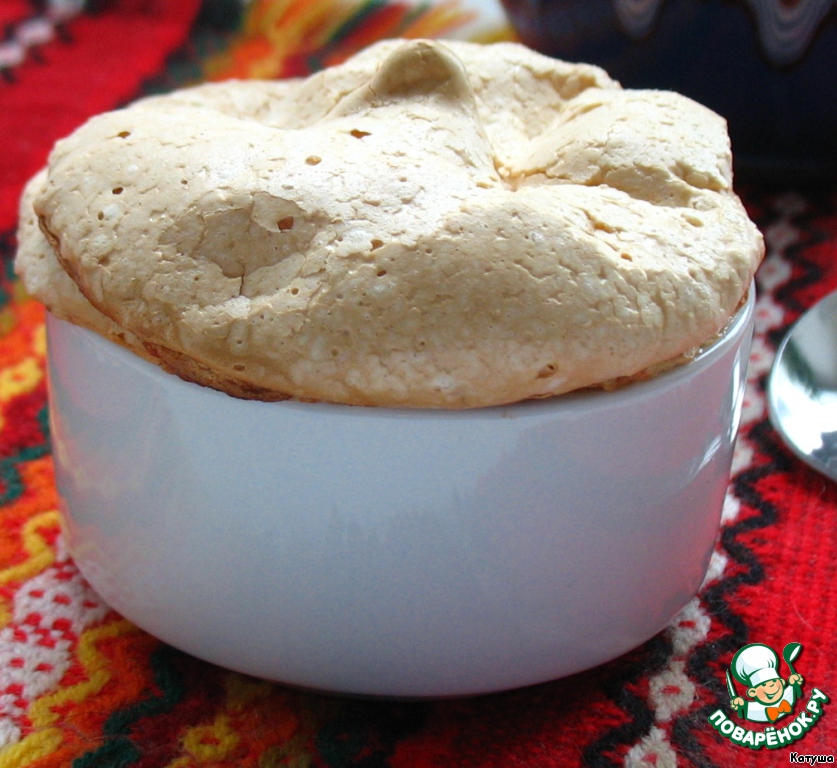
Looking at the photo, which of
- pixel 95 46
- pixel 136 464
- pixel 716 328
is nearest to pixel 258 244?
pixel 136 464

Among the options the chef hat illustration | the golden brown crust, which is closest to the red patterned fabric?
the chef hat illustration

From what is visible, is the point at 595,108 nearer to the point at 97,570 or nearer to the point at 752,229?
the point at 752,229

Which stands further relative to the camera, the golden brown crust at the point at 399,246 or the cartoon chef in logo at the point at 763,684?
the cartoon chef in logo at the point at 763,684

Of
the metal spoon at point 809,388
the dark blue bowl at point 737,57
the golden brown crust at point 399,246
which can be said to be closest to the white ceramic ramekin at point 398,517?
the golden brown crust at point 399,246

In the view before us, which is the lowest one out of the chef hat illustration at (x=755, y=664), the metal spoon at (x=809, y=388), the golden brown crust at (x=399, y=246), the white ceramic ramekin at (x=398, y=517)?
the metal spoon at (x=809, y=388)

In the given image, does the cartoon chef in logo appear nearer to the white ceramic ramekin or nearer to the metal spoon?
the white ceramic ramekin

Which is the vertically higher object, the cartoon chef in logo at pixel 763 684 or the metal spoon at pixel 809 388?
the cartoon chef in logo at pixel 763 684

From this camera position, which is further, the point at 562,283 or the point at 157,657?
the point at 157,657

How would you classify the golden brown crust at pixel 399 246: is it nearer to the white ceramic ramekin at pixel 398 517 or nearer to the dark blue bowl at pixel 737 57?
the white ceramic ramekin at pixel 398 517
